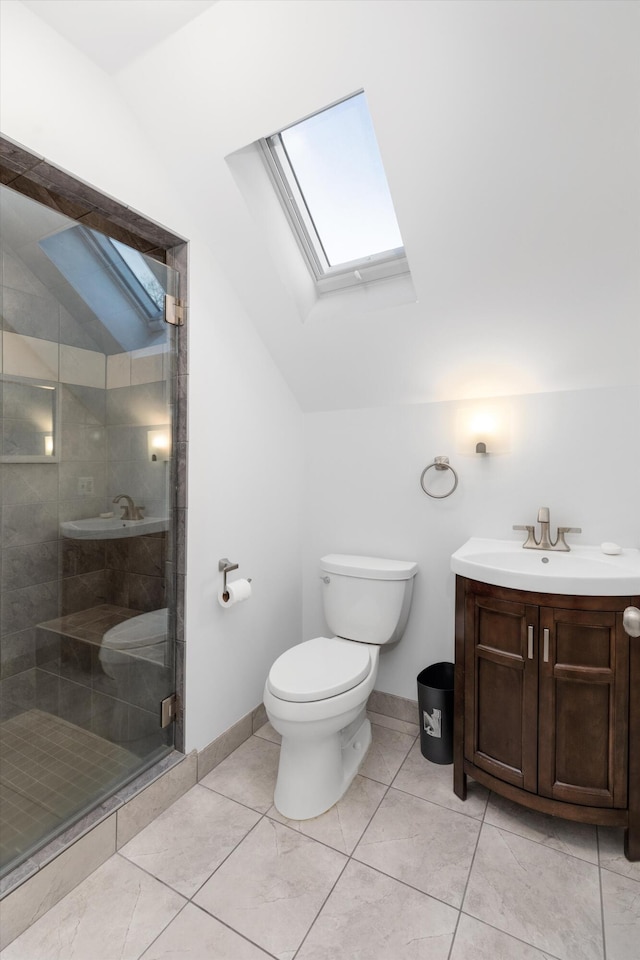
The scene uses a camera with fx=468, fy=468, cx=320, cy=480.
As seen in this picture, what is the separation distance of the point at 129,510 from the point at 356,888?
4.54 feet

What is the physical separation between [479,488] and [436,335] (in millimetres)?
709

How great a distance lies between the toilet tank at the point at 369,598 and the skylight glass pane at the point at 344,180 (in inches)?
55.0

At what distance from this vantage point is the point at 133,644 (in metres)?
1.69

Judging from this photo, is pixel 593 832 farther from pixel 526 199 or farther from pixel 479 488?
pixel 526 199

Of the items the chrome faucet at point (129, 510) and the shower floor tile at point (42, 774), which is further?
the chrome faucet at point (129, 510)

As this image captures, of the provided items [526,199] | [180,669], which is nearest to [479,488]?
[526,199]

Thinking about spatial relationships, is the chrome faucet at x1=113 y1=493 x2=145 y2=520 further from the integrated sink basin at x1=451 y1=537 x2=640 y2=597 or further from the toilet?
the integrated sink basin at x1=451 y1=537 x2=640 y2=597

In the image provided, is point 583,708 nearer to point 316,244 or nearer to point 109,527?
point 109,527

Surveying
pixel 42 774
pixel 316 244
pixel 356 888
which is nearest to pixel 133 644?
pixel 42 774

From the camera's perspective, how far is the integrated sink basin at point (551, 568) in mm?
1442

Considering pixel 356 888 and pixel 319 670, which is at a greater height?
pixel 319 670

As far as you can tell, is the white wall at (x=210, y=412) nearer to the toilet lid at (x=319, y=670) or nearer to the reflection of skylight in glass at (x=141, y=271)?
the reflection of skylight in glass at (x=141, y=271)

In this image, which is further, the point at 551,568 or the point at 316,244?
the point at 316,244

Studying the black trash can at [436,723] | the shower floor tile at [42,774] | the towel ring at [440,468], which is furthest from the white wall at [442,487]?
the shower floor tile at [42,774]
